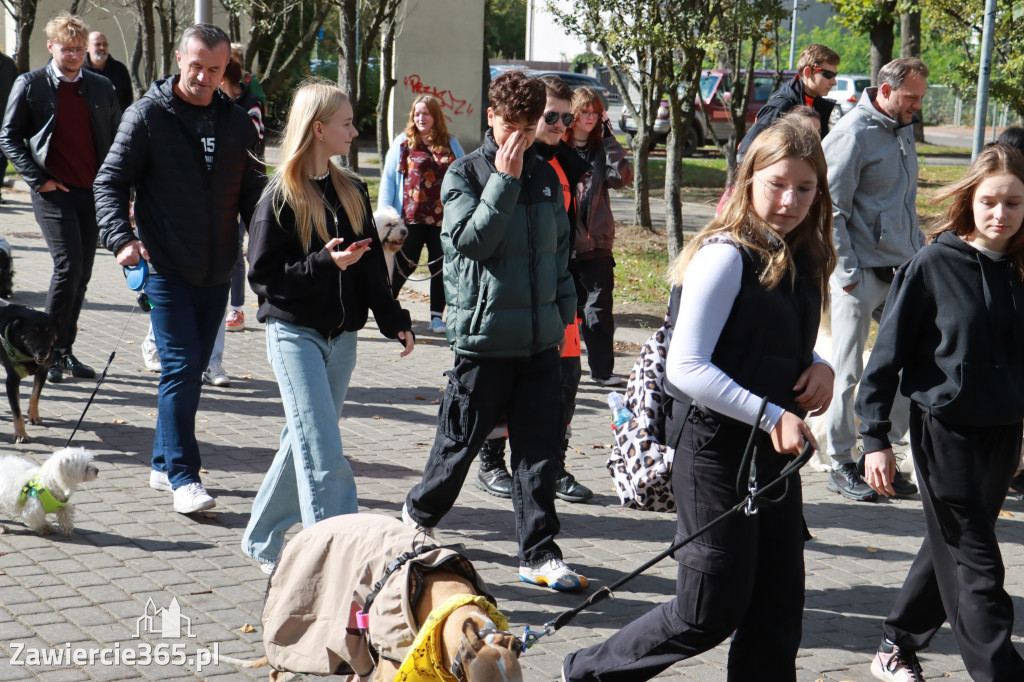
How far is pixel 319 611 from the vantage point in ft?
10.0

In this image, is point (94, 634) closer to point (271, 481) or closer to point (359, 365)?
point (271, 481)

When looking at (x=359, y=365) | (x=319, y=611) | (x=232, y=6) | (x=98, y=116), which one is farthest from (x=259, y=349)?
(x=232, y=6)

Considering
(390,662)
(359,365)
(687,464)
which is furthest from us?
(359,365)

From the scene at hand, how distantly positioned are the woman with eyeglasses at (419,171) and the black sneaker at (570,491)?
12.2 feet

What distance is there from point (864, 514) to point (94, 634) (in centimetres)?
407

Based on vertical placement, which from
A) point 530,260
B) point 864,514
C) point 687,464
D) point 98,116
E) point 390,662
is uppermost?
point 98,116

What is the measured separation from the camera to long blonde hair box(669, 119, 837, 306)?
10.8ft

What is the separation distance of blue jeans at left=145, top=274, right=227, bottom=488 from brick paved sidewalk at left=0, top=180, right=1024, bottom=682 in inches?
11.9

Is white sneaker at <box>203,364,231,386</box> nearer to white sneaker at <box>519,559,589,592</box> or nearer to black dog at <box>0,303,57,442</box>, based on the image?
black dog at <box>0,303,57,442</box>

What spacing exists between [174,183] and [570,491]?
2.67 meters

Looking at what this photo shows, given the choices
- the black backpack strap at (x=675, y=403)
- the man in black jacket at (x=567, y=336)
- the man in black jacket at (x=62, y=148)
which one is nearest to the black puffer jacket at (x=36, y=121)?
the man in black jacket at (x=62, y=148)

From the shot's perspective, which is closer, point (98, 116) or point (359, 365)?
point (98, 116)

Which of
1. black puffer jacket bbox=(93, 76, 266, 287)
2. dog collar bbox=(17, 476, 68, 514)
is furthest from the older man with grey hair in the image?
dog collar bbox=(17, 476, 68, 514)

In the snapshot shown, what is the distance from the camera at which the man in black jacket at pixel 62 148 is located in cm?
769
